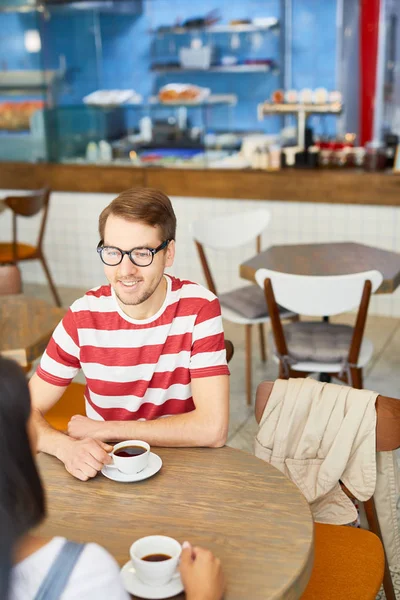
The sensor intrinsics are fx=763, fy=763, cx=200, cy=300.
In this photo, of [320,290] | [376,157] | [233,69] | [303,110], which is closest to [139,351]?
[320,290]

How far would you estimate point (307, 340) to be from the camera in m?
3.20

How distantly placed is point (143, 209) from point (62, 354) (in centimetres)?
42

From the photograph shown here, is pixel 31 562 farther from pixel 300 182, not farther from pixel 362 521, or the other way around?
pixel 300 182

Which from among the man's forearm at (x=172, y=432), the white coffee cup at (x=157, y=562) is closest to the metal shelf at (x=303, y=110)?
the man's forearm at (x=172, y=432)

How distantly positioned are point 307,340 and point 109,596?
2.29m

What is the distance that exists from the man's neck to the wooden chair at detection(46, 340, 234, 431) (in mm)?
705

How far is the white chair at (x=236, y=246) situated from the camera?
11.9 ft

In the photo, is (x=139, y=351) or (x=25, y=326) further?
(x=25, y=326)

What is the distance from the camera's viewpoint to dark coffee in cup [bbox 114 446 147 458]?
159cm

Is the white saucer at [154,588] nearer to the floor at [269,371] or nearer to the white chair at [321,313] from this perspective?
the white chair at [321,313]

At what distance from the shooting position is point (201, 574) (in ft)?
3.87

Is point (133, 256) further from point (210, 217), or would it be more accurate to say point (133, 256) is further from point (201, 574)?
point (210, 217)

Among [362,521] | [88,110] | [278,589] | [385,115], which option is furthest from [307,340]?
[385,115]

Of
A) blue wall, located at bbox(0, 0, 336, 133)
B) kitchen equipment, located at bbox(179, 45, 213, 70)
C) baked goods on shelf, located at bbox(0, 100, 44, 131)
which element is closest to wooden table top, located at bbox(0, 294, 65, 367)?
baked goods on shelf, located at bbox(0, 100, 44, 131)
